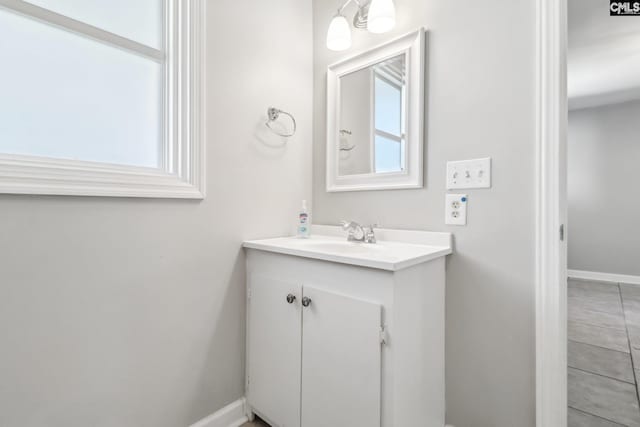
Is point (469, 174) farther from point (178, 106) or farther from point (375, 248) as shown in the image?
point (178, 106)

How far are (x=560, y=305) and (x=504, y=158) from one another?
1.79ft

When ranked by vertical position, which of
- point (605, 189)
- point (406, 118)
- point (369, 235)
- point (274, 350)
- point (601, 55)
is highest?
point (601, 55)

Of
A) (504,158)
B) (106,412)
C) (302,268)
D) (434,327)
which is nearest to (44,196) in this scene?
(106,412)

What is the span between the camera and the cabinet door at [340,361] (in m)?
0.91

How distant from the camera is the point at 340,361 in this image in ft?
3.24

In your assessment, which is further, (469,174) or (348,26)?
(348,26)

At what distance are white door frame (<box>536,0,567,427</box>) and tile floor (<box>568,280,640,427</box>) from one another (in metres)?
0.59

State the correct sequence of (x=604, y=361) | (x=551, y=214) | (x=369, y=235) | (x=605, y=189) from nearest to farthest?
(x=551, y=214), (x=369, y=235), (x=604, y=361), (x=605, y=189)

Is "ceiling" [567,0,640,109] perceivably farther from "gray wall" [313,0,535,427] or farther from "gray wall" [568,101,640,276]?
"gray wall" [313,0,535,427]

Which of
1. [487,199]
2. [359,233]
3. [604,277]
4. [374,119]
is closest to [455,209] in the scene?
[487,199]

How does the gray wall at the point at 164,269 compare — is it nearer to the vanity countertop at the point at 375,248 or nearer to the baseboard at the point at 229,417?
the baseboard at the point at 229,417

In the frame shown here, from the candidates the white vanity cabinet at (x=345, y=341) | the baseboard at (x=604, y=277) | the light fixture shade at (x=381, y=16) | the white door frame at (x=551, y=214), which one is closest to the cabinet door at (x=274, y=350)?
the white vanity cabinet at (x=345, y=341)

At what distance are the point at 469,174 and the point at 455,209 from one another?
0.15m

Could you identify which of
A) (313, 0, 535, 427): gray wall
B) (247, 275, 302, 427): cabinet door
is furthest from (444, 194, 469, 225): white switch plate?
(247, 275, 302, 427): cabinet door
